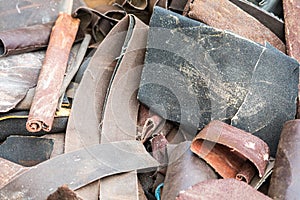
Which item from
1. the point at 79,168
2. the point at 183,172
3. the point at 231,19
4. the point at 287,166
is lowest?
the point at 79,168

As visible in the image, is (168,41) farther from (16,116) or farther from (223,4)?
(16,116)

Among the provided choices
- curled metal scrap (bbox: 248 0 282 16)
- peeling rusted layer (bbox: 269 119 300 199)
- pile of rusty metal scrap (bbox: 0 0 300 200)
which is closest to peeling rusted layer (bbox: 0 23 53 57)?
pile of rusty metal scrap (bbox: 0 0 300 200)

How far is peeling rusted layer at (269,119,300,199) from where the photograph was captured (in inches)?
67.3

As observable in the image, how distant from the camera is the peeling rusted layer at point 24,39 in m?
2.23

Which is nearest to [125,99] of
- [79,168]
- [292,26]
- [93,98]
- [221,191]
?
[93,98]

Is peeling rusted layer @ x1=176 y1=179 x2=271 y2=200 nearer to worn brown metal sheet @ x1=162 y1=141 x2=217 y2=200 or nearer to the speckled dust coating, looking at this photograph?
worn brown metal sheet @ x1=162 y1=141 x2=217 y2=200

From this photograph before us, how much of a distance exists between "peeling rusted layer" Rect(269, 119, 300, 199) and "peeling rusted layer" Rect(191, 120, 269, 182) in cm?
6

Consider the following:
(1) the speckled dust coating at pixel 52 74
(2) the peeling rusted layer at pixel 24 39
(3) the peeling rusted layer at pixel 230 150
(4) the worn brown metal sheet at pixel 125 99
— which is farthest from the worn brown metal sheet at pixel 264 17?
(2) the peeling rusted layer at pixel 24 39

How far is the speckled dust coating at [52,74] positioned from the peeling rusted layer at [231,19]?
1.90ft

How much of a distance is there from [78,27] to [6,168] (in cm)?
90

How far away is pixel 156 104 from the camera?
2.14 m

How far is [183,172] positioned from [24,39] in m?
0.98

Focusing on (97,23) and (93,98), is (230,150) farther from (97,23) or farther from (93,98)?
(97,23)

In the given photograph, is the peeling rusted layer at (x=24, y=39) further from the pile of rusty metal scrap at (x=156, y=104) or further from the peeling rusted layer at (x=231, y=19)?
the peeling rusted layer at (x=231, y=19)
